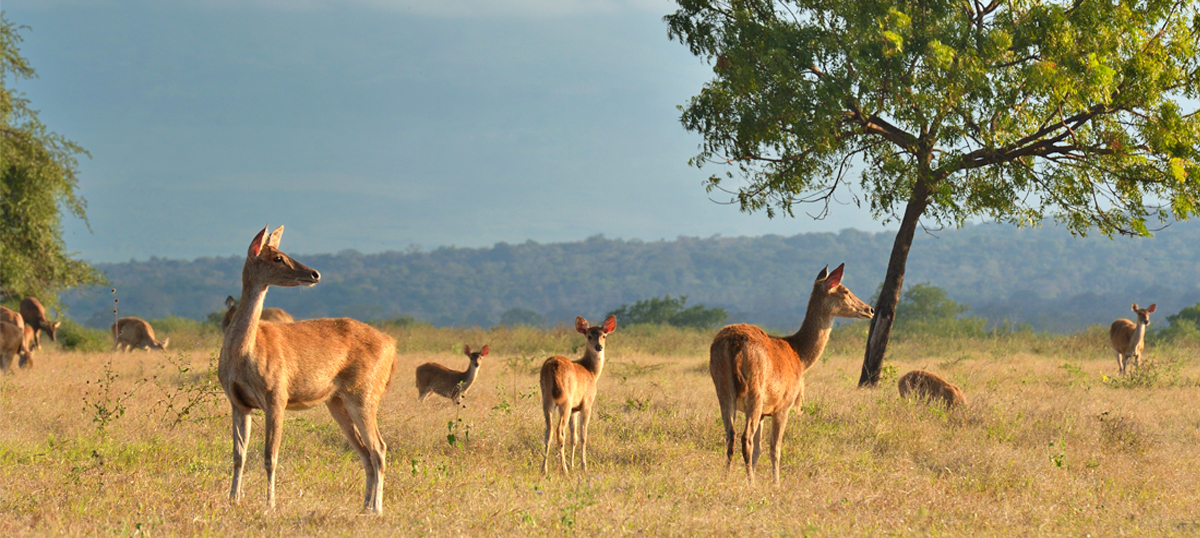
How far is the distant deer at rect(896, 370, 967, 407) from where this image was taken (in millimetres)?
11445

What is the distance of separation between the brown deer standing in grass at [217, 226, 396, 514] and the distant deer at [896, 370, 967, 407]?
25.6 ft

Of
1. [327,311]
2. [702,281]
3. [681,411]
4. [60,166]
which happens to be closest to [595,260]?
[702,281]

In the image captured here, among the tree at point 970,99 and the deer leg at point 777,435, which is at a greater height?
the tree at point 970,99

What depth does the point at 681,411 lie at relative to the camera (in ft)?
35.7

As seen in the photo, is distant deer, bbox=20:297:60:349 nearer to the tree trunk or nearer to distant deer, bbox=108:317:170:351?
distant deer, bbox=108:317:170:351

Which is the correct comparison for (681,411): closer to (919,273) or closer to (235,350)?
(235,350)

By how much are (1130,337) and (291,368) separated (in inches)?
688

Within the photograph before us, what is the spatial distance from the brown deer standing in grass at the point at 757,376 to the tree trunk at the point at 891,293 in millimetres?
6774

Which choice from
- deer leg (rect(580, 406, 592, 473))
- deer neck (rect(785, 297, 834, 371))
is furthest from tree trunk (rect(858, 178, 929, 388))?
deer leg (rect(580, 406, 592, 473))

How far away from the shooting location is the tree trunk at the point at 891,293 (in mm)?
14812

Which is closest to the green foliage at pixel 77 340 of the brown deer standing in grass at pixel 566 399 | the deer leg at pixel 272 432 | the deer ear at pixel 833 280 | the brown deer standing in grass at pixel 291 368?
the brown deer standing in grass at pixel 566 399

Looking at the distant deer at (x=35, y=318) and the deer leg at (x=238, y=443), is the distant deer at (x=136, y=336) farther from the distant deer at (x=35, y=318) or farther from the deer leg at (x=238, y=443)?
the deer leg at (x=238, y=443)

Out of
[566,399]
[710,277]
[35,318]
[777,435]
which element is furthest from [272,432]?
[710,277]

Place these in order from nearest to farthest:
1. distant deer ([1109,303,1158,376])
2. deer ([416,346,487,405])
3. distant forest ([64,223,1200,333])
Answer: deer ([416,346,487,405]) < distant deer ([1109,303,1158,376]) < distant forest ([64,223,1200,333])
